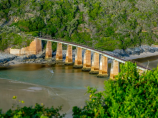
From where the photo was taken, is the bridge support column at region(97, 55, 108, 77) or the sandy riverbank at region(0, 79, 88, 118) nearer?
the sandy riverbank at region(0, 79, 88, 118)

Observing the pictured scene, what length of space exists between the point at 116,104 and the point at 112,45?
2644 inches

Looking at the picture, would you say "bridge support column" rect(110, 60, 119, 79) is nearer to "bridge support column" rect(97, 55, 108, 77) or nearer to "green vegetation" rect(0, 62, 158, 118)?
"bridge support column" rect(97, 55, 108, 77)

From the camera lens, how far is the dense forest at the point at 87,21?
88.0 meters

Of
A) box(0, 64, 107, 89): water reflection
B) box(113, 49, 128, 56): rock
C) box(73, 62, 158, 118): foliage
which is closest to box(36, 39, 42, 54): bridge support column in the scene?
box(0, 64, 107, 89): water reflection

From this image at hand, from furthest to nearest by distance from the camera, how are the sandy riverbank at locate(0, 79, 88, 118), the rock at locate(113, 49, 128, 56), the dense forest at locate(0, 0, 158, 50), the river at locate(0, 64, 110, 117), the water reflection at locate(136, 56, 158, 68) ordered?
1. the dense forest at locate(0, 0, 158, 50)
2. the rock at locate(113, 49, 128, 56)
3. the water reflection at locate(136, 56, 158, 68)
4. the river at locate(0, 64, 110, 117)
5. the sandy riverbank at locate(0, 79, 88, 118)

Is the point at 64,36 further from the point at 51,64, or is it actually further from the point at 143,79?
the point at 143,79

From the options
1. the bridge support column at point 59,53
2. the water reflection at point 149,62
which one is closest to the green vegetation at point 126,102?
the water reflection at point 149,62

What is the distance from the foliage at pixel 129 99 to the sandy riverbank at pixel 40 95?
9.14m

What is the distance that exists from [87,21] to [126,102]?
281 feet

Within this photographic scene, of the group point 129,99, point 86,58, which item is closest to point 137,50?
point 86,58

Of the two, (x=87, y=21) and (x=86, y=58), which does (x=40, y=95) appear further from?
(x=87, y=21)

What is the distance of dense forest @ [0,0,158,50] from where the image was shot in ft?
289

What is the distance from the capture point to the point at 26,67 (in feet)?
185

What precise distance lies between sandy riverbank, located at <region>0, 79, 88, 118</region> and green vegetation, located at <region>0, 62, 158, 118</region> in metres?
9.22
